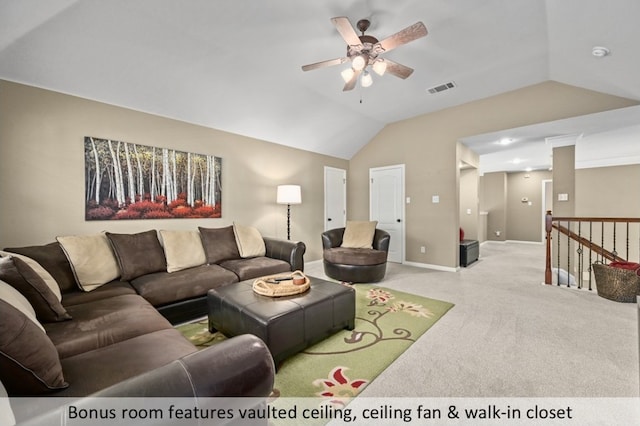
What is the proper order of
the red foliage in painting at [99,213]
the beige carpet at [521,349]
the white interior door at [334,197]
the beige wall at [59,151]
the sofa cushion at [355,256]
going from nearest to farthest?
the beige carpet at [521,349] → the beige wall at [59,151] → the red foliage in painting at [99,213] → the sofa cushion at [355,256] → the white interior door at [334,197]

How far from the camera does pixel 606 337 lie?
2273 mm

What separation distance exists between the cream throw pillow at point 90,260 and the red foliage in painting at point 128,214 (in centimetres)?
48

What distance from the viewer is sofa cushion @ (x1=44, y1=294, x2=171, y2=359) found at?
1.42m

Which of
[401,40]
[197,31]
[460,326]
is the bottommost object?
[460,326]

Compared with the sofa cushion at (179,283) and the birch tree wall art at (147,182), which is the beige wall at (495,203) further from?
the sofa cushion at (179,283)

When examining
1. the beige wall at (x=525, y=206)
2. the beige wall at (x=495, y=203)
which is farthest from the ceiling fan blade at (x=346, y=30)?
the beige wall at (x=525, y=206)

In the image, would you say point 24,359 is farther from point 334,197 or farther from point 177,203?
point 334,197

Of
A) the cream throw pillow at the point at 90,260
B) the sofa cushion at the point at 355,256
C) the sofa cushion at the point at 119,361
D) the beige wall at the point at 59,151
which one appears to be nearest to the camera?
the sofa cushion at the point at 119,361

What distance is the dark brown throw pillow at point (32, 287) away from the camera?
4.73ft

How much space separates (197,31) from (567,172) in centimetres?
610

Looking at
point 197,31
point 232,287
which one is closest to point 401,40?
point 197,31

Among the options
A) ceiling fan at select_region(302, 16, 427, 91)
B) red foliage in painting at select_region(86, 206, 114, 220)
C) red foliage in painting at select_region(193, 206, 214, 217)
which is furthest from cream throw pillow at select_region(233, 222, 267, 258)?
ceiling fan at select_region(302, 16, 427, 91)

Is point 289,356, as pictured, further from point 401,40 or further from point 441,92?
point 441,92

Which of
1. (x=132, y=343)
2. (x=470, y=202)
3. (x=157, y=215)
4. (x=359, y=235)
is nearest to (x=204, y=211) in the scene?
(x=157, y=215)
